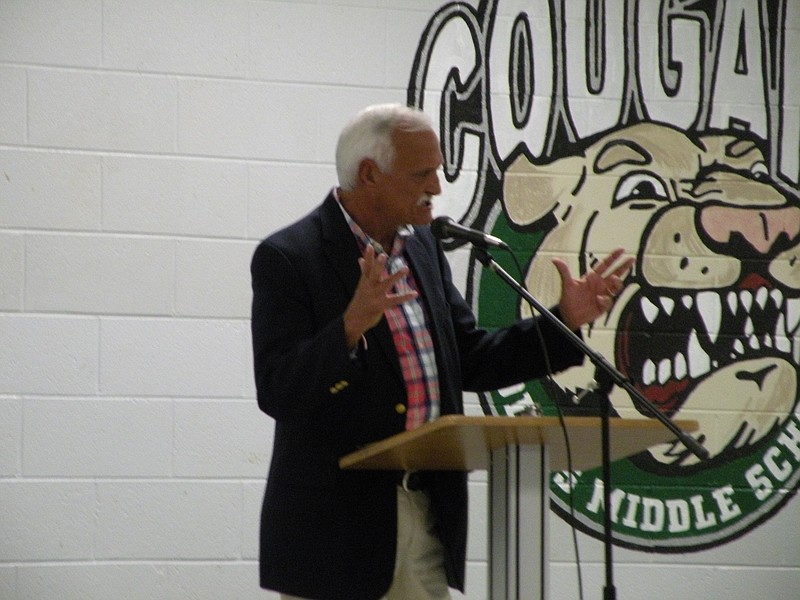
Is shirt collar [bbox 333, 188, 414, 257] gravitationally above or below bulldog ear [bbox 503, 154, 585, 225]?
below

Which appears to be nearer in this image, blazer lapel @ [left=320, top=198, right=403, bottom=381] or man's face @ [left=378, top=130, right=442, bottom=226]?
blazer lapel @ [left=320, top=198, right=403, bottom=381]

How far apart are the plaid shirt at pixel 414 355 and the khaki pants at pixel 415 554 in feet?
0.48

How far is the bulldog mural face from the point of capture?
11.8 feet

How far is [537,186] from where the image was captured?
3.60 metres

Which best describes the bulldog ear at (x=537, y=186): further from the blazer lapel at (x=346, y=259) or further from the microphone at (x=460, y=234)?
the microphone at (x=460, y=234)

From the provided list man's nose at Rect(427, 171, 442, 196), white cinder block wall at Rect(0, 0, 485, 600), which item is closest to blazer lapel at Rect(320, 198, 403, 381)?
man's nose at Rect(427, 171, 442, 196)

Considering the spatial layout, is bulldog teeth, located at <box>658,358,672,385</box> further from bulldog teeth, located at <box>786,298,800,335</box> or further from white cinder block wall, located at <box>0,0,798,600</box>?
white cinder block wall, located at <box>0,0,798,600</box>

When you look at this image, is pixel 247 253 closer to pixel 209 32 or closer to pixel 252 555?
pixel 209 32

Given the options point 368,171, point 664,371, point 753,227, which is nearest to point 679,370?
point 664,371

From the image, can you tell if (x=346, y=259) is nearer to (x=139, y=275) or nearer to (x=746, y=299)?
(x=139, y=275)

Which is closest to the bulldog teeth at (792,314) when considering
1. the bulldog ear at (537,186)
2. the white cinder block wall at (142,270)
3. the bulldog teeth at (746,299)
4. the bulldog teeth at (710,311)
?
the bulldog teeth at (746,299)

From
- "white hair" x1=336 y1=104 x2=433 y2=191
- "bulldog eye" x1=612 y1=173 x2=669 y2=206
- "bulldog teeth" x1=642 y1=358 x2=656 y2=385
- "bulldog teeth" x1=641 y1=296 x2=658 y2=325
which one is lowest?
"bulldog teeth" x1=642 y1=358 x2=656 y2=385

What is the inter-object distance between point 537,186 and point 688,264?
560 millimetres

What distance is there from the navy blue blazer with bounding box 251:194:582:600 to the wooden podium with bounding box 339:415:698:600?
0.11 m
